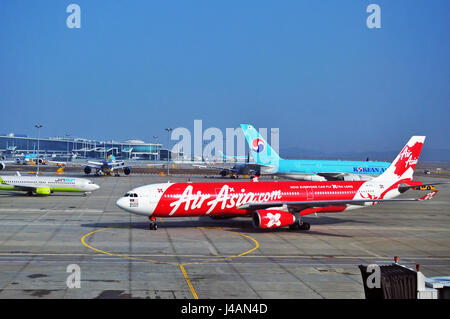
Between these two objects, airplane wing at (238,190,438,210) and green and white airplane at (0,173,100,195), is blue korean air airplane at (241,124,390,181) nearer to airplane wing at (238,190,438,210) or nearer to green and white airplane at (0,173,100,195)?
green and white airplane at (0,173,100,195)

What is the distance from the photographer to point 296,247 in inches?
1299

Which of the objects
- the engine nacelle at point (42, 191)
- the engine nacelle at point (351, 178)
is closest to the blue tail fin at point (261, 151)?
the engine nacelle at point (351, 178)

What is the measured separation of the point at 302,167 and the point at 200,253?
55.2 meters

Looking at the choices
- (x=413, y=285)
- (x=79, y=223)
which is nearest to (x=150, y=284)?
(x=413, y=285)

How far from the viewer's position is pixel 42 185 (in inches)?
2542

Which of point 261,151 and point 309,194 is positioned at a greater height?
point 261,151

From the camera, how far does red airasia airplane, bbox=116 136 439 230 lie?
37344 millimetres

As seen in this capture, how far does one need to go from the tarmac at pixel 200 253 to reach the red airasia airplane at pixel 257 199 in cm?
166

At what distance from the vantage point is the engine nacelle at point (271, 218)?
121 ft

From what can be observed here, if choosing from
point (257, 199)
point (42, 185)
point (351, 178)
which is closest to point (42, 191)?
point (42, 185)

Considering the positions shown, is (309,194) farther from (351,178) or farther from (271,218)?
(351,178)

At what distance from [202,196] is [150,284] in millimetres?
16329
